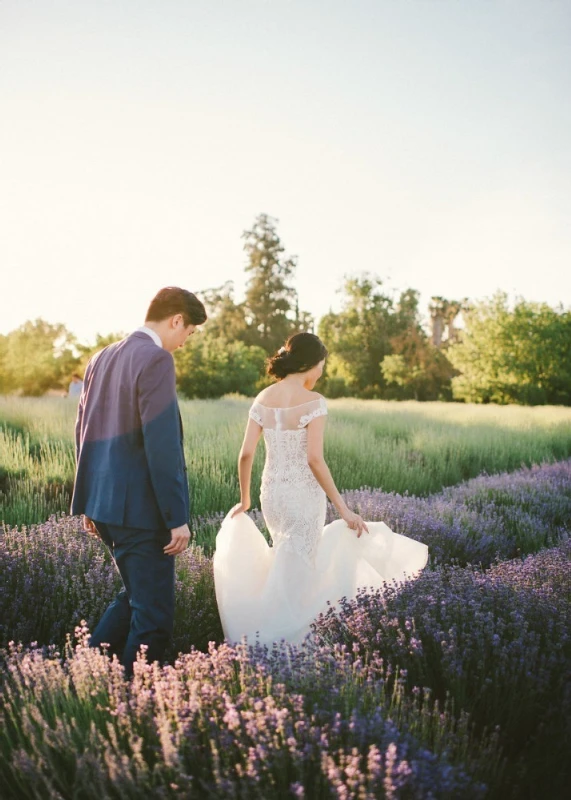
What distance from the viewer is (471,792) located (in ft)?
5.23

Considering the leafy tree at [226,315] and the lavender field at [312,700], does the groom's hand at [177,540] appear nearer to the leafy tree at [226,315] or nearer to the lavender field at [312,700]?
the lavender field at [312,700]

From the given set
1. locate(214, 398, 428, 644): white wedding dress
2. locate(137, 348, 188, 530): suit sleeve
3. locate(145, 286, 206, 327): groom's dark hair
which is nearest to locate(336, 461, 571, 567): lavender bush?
locate(214, 398, 428, 644): white wedding dress

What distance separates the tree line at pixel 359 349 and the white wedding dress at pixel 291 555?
21.1 m

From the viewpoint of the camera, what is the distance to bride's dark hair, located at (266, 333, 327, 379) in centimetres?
350

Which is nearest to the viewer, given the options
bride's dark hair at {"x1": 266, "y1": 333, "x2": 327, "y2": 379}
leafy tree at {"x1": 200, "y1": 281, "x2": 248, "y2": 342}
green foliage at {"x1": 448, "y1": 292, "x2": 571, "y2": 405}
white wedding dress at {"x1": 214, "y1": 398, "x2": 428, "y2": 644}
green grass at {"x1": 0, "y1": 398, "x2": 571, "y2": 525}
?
white wedding dress at {"x1": 214, "y1": 398, "x2": 428, "y2": 644}

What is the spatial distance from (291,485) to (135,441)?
132 centimetres

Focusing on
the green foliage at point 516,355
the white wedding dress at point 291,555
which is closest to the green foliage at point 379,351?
the green foliage at point 516,355

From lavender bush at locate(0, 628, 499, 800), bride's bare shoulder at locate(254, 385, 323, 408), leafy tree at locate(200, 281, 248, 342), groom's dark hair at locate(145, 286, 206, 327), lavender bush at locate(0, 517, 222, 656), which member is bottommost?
lavender bush at locate(0, 517, 222, 656)

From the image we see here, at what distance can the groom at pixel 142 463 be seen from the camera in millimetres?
2453

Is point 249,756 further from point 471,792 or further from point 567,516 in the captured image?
point 567,516

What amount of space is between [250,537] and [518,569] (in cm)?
163

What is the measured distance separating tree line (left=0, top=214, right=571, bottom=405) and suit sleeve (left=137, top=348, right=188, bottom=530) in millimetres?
22065

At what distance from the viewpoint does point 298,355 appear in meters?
3.50

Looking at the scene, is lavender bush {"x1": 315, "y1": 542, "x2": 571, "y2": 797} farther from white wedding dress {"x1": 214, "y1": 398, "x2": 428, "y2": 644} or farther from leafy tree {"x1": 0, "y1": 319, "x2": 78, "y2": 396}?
leafy tree {"x1": 0, "y1": 319, "x2": 78, "y2": 396}
